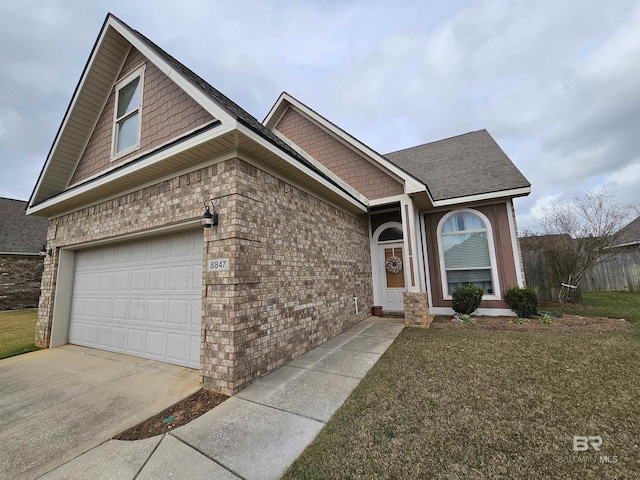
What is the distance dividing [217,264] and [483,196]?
24.0 feet

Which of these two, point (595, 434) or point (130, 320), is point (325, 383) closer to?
point (595, 434)

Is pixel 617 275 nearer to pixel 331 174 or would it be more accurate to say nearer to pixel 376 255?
pixel 376 255

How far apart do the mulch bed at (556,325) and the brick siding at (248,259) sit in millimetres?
2822

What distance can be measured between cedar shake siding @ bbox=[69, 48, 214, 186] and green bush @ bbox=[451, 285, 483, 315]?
727 centimetres

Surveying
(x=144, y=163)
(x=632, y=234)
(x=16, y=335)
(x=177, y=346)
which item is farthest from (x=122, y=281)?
(x=632, y=234)

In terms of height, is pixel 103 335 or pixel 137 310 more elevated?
pixel 137 310

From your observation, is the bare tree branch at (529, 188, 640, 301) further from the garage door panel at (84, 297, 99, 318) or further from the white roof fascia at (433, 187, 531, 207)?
the garage door panel at (84, 297, 99, 318)

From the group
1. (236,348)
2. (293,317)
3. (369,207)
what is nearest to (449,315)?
(369,207)

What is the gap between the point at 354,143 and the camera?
313 inches

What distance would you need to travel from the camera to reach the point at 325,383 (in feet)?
11.9

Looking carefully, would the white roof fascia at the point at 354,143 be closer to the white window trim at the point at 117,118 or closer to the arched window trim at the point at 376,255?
the arched window trim at the point at 376,255

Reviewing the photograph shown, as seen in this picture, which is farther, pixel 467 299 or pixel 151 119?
pixel 467 299

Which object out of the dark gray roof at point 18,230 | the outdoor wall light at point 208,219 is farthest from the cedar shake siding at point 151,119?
the dark gray roof at point 18,230

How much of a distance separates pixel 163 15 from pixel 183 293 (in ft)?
23.2
